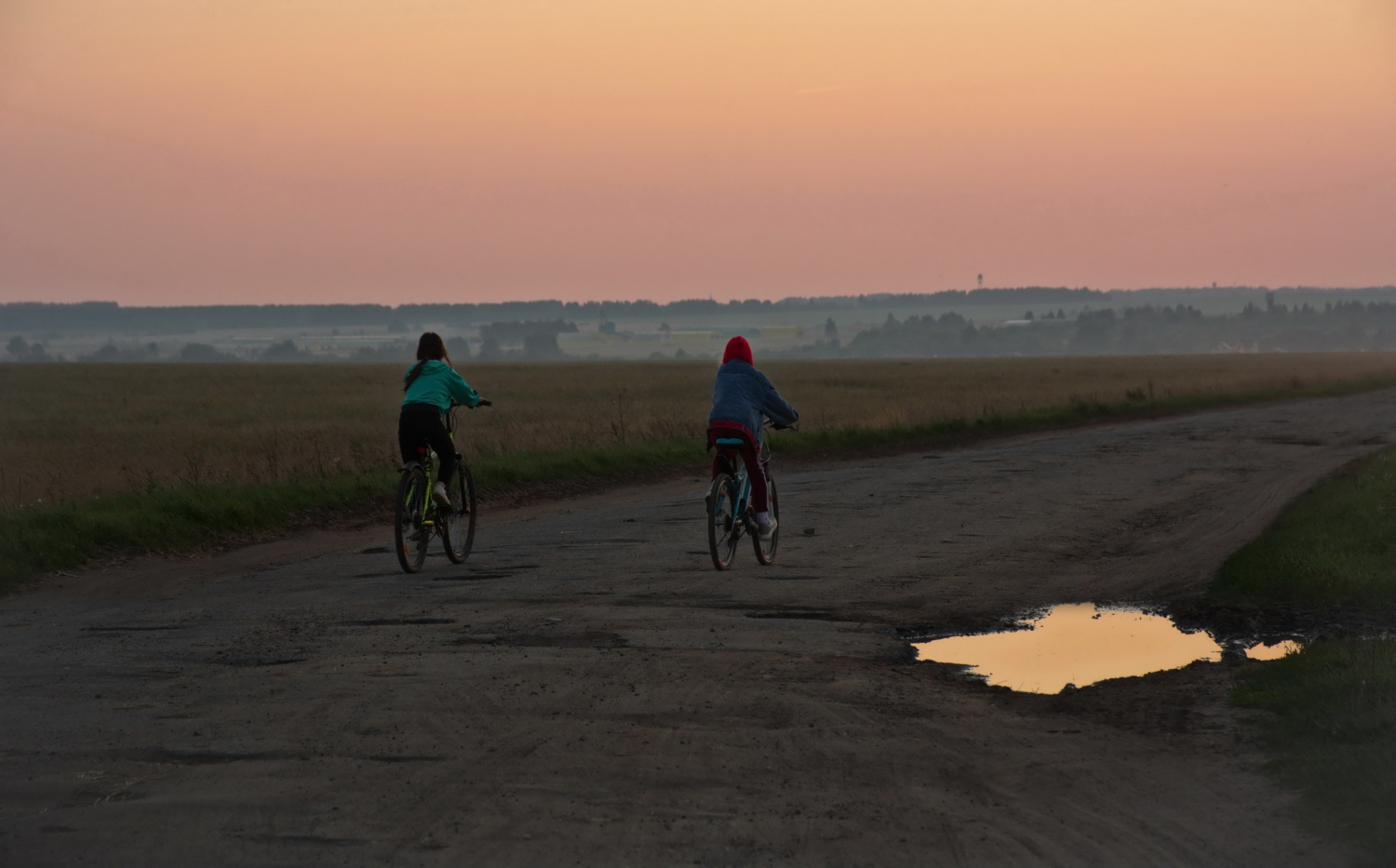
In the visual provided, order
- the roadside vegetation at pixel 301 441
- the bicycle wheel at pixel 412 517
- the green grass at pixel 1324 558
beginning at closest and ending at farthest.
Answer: the green grass at pixel 1324 558, the bicycle wheel at pixel 412 517, the roadside vegetation at pixel 301 441

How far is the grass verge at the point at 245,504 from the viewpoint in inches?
455

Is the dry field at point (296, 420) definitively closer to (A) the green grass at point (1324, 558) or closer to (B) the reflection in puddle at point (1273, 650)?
(A) the green grass at point (1324, 558)

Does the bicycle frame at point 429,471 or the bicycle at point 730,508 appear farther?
the bicycle frame at point 429,471

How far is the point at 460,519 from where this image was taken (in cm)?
1153

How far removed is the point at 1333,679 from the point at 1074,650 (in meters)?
1.76

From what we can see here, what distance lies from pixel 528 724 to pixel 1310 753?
3497mm

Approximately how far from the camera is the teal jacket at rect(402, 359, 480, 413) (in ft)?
36.1

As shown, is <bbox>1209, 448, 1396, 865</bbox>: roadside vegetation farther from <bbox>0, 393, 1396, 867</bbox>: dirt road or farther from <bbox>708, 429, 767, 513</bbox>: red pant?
<bbox>708, 429, 767, 513</bbox>: red pant

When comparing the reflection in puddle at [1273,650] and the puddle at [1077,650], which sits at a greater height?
the reflection in puddle at [1273,650]

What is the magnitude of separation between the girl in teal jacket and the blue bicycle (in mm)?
2113

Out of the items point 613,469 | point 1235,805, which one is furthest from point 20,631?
point 613,469

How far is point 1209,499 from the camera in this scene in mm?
15648

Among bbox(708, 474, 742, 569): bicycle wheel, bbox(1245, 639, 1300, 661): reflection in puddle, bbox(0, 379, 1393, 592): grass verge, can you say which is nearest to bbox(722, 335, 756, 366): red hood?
bbox(708, 474, 742, 569): bicycle wheel

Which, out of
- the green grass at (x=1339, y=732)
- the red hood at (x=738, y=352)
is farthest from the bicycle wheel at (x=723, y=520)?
the green grass at (x=1339, y=732)
